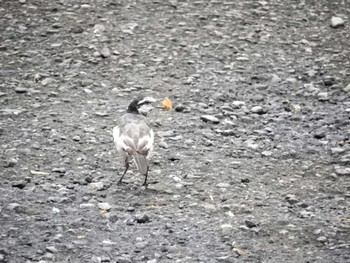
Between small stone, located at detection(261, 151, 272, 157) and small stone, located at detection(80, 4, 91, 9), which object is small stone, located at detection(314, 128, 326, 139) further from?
small stone, located at detection(80, 4, 91, 9)

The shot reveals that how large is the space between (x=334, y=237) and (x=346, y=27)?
6.90 m

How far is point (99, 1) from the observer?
43.6 ft

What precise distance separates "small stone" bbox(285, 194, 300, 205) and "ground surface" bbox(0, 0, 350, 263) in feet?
0.04

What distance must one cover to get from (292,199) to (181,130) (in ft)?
7.64

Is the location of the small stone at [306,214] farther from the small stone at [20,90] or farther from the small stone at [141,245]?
the small stone at [20,90]

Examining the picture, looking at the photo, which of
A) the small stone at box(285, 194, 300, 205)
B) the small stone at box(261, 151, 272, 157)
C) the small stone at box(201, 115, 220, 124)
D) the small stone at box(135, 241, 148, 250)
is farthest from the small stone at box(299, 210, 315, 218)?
the small stone at box(201, 115, 220, 124)

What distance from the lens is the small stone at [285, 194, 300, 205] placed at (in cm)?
788

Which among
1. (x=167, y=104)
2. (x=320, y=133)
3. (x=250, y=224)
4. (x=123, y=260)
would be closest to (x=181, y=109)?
(x=167, y=104)

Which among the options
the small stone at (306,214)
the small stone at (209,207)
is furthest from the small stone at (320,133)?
the small stone at (209,207)

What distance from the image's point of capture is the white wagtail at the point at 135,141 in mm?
7715

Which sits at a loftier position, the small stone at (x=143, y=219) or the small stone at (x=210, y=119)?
the small stone at (x=143, y=219)

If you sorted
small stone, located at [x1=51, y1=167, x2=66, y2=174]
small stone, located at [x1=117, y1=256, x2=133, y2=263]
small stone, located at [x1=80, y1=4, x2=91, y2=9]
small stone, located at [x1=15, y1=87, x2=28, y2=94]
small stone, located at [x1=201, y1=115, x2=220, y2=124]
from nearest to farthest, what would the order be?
1. small stone, located at [x1=117, y1=256, x2=133, y2=263]
2. small stone, located at [x1=51, y1=167, x2=66, y2=174]
3. small stone, located at [x1=201, y1=115, x2=220, y2=124]
4. small stone, located at [x1=15, y1=87, x2=28, y2=94]
5. small stone, located at [x1=80, y1=4, x2=91, y2=9]

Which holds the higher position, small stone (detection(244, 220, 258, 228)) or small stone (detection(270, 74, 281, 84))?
small stone (detection(244, 220, 258, 228))

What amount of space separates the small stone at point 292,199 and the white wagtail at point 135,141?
1726 mm
